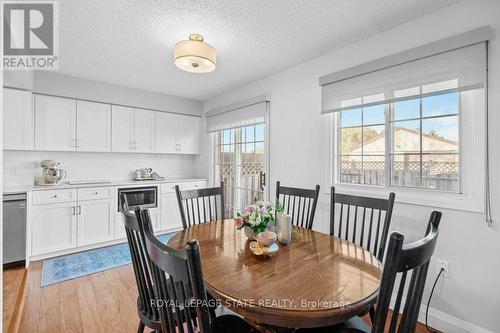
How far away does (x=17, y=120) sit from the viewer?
10.1 ft

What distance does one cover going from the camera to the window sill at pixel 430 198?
180cm

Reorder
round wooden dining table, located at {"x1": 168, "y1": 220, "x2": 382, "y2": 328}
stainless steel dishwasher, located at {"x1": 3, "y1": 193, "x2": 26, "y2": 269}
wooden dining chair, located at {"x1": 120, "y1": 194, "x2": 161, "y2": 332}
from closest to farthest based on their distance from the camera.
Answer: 1. round wooden dining table, located at {"x1": 168, "y1": 220, "x2": 382, "y2": 328}
2. wooden dining chair, located at {"x1": 120, "y1": 194, "x2": 161, "y2": 332}
3. stainless steel dishwasher, located at {"x1": 3, "y1": 193, "x2": 26, "y2": 269}

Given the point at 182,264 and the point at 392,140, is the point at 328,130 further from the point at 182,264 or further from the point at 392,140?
the point at 182,264

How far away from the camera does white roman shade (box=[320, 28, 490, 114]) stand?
176cm

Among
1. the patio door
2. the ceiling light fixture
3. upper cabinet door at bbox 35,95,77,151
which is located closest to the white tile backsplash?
upper cabinet door at bbox 35,95,77,151

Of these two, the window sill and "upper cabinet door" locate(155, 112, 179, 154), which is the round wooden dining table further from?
"upper cabinet door" locate(155, 112, 179, 154)

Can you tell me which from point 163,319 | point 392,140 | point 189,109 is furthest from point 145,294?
point 189,109

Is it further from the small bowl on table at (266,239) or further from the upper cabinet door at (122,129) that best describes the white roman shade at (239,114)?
the small bowl on table at (266,239)

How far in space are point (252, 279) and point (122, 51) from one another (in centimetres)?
277

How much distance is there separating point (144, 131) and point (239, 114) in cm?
172

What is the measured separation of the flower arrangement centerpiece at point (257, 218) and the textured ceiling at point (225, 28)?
1565 millimetres

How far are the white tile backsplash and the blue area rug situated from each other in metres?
1.22

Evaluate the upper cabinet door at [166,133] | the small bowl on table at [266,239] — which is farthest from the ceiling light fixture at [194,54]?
the upper cabinet door at [166,133]

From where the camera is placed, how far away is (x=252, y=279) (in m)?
1.13
